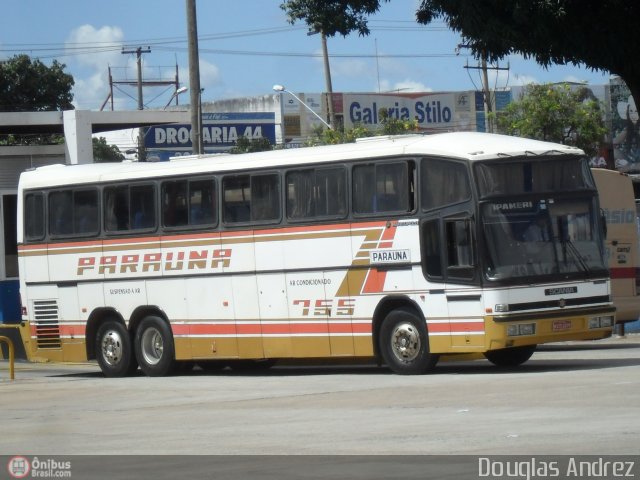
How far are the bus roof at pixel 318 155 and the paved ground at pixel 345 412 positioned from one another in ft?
10.3

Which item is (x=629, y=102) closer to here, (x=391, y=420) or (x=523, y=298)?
(x=523, y=298)

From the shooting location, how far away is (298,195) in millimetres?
19766

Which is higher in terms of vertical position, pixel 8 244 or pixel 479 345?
pixel 8 244

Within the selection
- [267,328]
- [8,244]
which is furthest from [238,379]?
[8,244]

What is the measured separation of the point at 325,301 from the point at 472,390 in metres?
4.49

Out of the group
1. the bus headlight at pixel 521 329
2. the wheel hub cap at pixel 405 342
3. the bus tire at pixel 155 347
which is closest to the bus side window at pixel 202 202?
the bus tire at pixel 155 347

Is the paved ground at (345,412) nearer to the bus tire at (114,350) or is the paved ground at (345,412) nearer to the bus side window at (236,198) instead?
the bus tire at (114,350)

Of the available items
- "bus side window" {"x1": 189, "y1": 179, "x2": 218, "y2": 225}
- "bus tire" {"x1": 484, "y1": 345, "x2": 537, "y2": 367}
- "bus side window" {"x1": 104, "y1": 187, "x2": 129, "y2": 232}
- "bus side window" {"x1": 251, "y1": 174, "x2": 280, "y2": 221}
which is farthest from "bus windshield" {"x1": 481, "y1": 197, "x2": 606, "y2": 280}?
"bus side window" {"x1": 104, "y1": 187, "x2": 129, "y2": 232}

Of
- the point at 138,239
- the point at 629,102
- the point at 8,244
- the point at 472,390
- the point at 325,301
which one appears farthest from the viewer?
the point at 629,102

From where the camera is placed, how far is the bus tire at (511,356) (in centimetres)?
1945

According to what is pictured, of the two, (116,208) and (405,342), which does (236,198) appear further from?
(405,342)

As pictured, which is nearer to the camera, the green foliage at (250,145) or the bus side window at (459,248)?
the bus side window at (459,248)

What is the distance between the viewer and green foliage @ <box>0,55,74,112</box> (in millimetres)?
50344

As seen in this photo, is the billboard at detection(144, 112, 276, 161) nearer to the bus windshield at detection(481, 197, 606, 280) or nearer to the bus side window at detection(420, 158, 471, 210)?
the bus side window at detection(420, 158, 471, 210)
